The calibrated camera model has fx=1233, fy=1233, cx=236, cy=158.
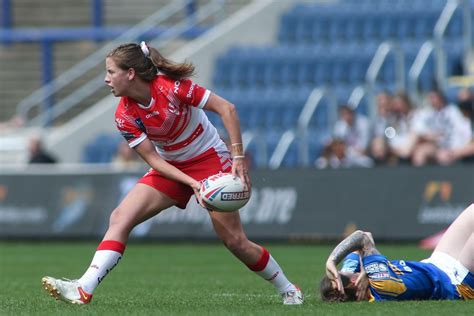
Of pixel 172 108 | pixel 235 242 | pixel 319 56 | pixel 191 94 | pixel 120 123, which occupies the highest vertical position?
pixel 191 94

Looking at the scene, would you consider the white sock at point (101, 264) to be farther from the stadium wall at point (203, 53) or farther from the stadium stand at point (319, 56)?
the stadium wall at point (203, 53)

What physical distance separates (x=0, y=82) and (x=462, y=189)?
1369 cm

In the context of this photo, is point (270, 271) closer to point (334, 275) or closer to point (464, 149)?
point (334, 275)

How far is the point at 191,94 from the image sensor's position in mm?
8578

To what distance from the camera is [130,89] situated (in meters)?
8.70

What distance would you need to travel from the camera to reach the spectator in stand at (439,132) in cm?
1717

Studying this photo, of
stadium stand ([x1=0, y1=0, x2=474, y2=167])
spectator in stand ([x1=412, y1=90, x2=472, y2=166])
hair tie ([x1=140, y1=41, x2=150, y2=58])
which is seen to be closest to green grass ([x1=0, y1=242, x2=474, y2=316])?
spectator in stand ([x1=412, y1=90, x2=472, y2=166])

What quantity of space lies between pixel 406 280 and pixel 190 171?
67.9 inches

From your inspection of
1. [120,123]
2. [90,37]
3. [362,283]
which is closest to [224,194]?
[120,123]

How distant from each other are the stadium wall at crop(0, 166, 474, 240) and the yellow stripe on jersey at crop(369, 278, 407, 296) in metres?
8.33

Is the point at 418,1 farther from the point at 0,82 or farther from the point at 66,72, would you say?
the point at 0,82

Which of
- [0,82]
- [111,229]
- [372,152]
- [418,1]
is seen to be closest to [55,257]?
[372,152]

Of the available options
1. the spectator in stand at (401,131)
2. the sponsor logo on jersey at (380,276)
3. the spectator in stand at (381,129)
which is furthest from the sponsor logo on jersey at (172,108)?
the spectator in stand at (381,129)

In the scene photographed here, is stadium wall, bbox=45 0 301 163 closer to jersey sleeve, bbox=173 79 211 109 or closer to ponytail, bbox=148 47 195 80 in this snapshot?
ponytail, bbox=148 47 195 80
